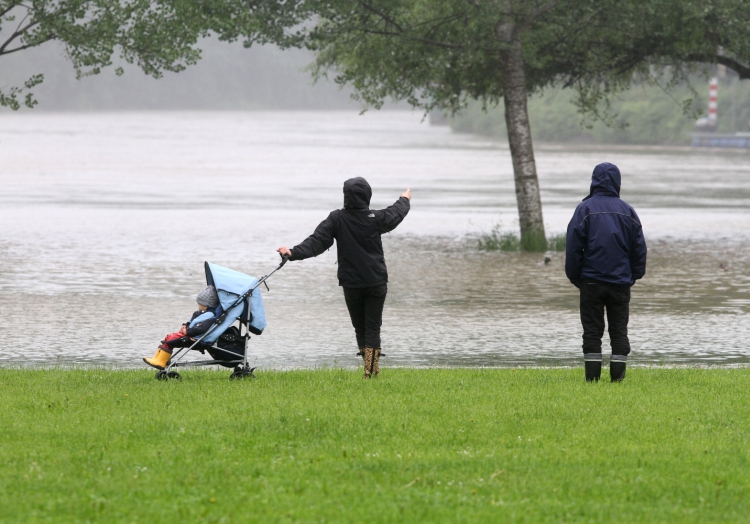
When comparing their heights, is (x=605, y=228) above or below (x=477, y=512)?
above

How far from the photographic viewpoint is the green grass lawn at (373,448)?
226 inches

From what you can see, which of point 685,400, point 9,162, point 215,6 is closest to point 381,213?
point 685,400

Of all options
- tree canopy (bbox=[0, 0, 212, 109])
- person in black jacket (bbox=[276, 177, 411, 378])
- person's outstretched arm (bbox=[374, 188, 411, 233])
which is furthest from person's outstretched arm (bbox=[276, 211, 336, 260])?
tree canopy (bbox=[0, 0, 212, 109])

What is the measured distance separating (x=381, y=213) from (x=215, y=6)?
10.4 meters

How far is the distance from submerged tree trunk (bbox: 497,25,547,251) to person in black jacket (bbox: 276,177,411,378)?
11159mm

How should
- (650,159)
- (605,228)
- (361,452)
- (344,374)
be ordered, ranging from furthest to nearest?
(650,159)
(344,374)
(605,228)
(361,452)

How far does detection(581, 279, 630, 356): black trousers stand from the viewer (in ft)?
29.7

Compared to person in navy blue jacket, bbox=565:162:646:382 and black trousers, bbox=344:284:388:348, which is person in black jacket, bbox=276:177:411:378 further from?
person in navy blue jacket, bbox=565:162:646:382

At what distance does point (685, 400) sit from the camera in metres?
8.40

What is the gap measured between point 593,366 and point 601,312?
16.3 inches

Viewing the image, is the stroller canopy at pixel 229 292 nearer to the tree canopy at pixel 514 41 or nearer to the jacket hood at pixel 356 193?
the jacket hood at pixel 356 193

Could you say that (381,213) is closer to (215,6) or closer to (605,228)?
(605,228)

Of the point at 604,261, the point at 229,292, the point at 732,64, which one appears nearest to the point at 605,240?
the point at 604,261

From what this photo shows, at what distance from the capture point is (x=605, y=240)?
8984 mm
